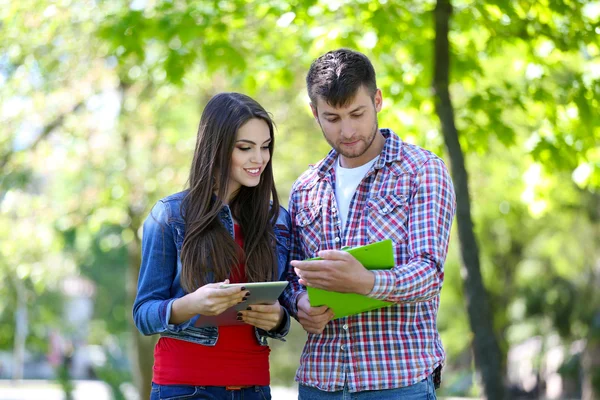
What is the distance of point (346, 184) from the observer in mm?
3068

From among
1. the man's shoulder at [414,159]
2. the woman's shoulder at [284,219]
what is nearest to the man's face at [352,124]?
the man's shoulder at [414,159]

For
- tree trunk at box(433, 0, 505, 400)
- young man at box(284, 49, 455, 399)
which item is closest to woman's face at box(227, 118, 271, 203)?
young man at box(284, 49, 455, 399)

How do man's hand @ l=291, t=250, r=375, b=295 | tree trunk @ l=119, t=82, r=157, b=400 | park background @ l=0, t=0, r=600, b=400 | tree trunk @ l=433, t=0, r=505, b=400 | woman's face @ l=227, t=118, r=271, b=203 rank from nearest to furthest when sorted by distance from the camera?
man's hand @ l=291, t=250, r=375, b=295, woman's face @ l=227, t=118, r=271, b=203, tree trunk @ l=433, t=0, r=505, b=400, park background @ l=0, t=0, r=600, b=400, tree trunk @ l=119, t=82, r=157, b=400

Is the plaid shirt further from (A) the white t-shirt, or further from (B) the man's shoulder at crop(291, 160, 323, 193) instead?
(B) the man's shoulder at crop(291, 160, 323, 193)

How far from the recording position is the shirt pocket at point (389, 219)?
9.41 feet

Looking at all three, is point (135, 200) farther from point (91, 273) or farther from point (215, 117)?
point (91, 273)

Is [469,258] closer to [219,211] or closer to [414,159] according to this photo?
[414,159]

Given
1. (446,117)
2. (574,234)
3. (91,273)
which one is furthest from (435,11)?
(91,273)

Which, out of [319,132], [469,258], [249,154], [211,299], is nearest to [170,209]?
[249,154]

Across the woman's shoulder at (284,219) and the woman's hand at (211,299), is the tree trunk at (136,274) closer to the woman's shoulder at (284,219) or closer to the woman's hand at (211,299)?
the woman's shoulder at (284,219)

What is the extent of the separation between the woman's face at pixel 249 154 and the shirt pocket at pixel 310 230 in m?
0.25

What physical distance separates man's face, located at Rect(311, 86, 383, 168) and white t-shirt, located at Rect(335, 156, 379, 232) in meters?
0.08

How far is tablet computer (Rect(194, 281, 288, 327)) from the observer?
101 inches

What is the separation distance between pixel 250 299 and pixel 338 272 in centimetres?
35
